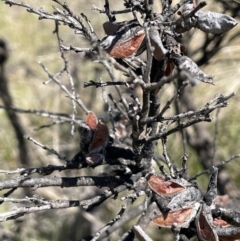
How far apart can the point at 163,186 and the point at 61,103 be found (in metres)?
2.38

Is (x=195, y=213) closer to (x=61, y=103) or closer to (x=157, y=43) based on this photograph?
(x=157, y=43)

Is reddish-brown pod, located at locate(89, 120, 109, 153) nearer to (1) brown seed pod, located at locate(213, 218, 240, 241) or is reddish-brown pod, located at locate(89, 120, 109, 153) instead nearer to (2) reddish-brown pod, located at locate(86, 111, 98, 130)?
(2) reddish-brown pod, located at locate(86, 111, 98, 130)

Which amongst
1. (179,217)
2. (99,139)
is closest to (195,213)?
(179,217)

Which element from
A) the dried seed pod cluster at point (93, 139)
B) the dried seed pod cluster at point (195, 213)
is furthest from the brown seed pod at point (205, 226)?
the dried seed pod cluster at point (93, 139)

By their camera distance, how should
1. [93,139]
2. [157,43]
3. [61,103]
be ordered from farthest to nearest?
1. [61,103]
2. [93,139]
3. [157,43]

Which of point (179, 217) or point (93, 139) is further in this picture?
point (93, 139)

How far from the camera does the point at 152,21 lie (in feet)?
2.62

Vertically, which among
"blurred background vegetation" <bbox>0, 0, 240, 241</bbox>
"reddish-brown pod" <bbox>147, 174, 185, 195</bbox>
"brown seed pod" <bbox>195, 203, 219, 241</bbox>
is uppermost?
"reddish-brown pod" <bbox>147, 174, 185, 195</bbox>

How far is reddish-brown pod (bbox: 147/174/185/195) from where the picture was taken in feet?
2.93

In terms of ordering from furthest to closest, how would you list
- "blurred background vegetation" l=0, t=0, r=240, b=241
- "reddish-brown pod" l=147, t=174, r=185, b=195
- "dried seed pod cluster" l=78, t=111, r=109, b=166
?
"blurred background vegetation" l=0, t=0, r=240, b=241 → "dried seed pod cluster" l=78, t=111, r=109, b=166 → "reddish-brown pod" l=147, t=174, r=185, b=195

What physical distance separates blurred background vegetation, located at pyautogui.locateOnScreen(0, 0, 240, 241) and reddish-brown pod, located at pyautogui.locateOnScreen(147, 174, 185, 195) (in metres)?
0.89

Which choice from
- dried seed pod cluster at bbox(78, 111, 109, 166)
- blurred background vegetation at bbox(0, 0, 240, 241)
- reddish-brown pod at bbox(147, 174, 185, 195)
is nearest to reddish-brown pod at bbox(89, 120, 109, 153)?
dried seed pod cluster at bbox(78, 111, 109, 166)

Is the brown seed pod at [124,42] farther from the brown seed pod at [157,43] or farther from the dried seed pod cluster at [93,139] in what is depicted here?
the dried seed pod cluster at [93,139]

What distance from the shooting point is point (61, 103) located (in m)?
3.22
